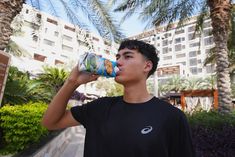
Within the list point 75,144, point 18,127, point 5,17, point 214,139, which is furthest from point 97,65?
point 75,144

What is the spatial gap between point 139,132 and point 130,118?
11 centimetres

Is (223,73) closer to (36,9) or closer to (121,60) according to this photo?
(36,9)

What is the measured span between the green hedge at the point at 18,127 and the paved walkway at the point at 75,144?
5.51 feet

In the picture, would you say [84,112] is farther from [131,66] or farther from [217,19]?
[217,19]

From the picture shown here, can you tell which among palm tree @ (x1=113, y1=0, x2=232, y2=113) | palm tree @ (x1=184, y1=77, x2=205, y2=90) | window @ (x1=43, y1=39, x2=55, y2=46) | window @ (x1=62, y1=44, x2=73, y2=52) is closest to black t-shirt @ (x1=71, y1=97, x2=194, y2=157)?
palm tree @ (x1=113, y1=0, x2=232, y2=113)

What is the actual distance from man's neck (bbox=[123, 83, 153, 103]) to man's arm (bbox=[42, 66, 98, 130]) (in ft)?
0.74

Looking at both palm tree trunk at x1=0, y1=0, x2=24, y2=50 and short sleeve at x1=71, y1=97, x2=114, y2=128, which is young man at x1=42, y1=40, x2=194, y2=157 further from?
palm tree trunk at x1=0, y1=0, x2=24, y2=50

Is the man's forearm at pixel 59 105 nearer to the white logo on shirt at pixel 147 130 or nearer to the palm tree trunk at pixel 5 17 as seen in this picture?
the white logo on shirt at pixel 147 130

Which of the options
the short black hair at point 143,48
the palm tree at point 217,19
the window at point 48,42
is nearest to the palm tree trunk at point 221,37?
the palm tree at point 217,19

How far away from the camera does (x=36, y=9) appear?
7.76 meters

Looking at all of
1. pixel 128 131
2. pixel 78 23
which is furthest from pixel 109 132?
pixel 78 23

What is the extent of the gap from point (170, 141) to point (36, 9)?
6.90 meters

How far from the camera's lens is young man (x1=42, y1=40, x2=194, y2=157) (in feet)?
5.26

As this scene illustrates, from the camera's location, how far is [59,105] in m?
1.87
